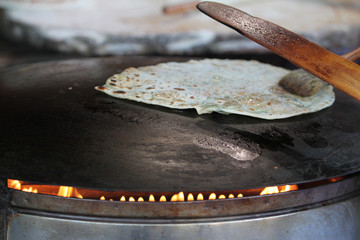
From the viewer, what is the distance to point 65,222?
1322 mm

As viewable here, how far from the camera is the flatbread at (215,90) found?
1.86 metres

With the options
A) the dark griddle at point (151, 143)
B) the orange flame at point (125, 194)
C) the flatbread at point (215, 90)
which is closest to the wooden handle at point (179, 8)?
the flatbread at point (215, 90)

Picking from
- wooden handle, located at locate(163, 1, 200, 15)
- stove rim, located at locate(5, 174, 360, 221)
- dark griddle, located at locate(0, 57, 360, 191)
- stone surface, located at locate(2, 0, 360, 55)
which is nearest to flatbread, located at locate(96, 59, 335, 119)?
dark griddle, located at locate(0, 57, 360, 191)

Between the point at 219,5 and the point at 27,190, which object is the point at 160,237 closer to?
the point at 27,190

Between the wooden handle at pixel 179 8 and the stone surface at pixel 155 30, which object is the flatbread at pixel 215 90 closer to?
the stone surface at pixel 155 30

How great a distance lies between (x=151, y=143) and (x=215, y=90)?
63 centimetres

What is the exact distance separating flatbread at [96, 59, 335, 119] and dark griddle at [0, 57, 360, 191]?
0.05 meters

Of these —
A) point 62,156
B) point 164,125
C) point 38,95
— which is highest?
point 38,95

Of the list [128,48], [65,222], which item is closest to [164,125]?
[65,222]

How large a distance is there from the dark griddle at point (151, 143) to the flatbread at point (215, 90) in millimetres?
A: 45

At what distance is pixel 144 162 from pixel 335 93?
1.37 m

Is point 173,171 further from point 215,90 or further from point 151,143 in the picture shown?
point 215,90

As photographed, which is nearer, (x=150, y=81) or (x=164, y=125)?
(x=164, y=125)

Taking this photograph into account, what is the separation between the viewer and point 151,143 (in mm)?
1544
